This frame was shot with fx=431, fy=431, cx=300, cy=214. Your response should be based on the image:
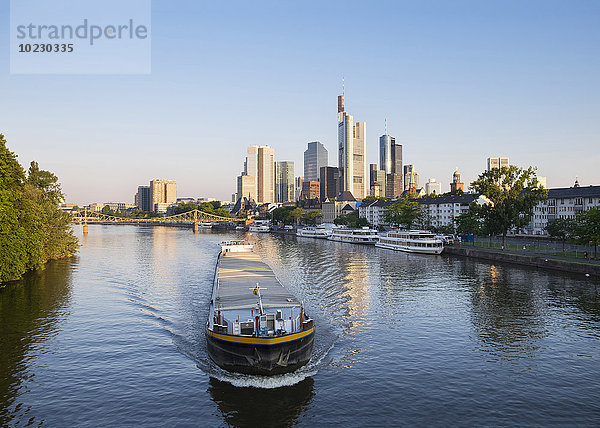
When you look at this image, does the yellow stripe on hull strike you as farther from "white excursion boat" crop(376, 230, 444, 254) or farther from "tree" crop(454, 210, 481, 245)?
"tree" crop(454, 210, 481, 245)

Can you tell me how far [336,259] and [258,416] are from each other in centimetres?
8208

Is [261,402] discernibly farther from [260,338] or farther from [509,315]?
[509,315]

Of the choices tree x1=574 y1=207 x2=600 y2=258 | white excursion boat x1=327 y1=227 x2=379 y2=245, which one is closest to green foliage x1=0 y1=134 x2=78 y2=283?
tree x1=574 y1=207 x2=600 y2=258

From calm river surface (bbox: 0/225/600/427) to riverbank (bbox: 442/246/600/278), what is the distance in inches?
389

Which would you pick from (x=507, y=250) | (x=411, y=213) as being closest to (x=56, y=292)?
(x=507, y=250)

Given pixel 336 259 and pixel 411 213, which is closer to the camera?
pixel 336 259

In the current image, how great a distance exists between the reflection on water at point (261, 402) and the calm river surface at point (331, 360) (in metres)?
0.11

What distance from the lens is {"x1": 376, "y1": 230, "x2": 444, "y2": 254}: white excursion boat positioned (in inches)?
4715

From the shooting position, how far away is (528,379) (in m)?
30.7

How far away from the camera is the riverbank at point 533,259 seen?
74.7m

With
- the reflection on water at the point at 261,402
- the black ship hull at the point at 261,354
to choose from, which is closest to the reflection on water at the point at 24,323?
the reflection on water at the point at 261,402

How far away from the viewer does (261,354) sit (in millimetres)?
29500

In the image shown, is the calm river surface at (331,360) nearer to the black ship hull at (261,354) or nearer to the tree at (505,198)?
the black ship hull at (261,354)

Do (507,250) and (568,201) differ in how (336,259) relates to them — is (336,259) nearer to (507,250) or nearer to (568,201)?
(507,250)
